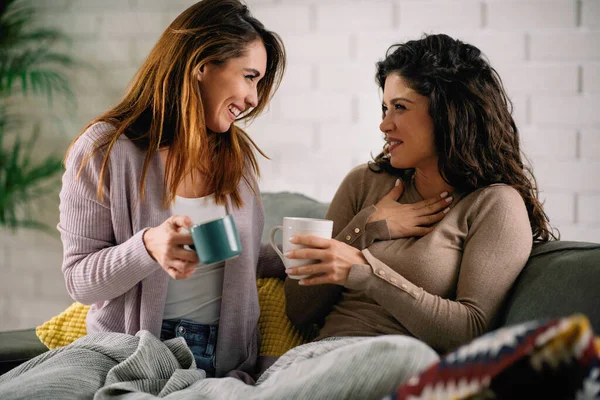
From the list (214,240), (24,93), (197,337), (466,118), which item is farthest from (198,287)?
(24,93)

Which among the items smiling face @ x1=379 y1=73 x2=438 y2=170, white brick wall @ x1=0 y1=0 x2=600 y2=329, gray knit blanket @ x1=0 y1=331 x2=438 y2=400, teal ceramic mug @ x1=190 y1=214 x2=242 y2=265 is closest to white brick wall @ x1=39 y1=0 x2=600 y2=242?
white brick wall @ x1=0 y1=0 x2=600 y2=329

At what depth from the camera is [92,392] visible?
3.80 feet

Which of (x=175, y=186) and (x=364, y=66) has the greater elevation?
(x=364, y=66)

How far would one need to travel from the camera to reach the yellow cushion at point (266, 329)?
5.14 ft

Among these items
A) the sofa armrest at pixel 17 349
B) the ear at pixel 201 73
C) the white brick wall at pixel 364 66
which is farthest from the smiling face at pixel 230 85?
the white brick wall at pixel 364 66

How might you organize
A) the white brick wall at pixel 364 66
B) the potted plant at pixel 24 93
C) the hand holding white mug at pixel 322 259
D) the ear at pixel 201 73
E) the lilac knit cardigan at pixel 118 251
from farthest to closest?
the potted plant at pixel 24 93 < the white brick wall at pixel 364 66 < the ear at pixel 201 73 < the lilac knit cardigan at pixel 118 251 < the hand holding white mug at pixel 322 259

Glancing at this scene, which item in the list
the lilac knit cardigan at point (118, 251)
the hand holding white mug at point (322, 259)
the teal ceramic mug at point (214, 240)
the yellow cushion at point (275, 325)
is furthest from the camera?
the yellow cushion at point (275, 325)

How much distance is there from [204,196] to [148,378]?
461 mm

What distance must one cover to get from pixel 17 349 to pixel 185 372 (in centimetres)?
52

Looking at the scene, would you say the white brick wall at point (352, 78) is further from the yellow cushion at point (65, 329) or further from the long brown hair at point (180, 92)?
the yellow cushion at point (65, 329)

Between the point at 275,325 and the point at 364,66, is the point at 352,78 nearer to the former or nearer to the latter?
the point at 364,66

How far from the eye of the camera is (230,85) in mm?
1477

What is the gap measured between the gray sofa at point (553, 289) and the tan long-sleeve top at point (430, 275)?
0.04 metres

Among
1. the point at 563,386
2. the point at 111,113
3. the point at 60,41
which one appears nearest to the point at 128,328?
the point at 111,113
